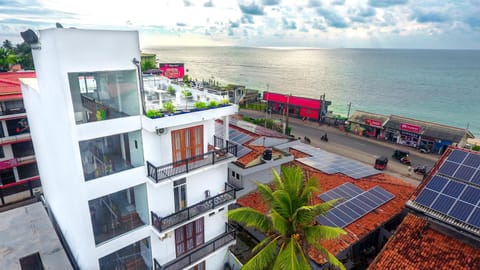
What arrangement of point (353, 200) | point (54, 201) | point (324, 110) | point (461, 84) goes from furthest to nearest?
1. point (461, 84)
2. point (324, 110)
3. point (353, 200)
4. point (54, 201)

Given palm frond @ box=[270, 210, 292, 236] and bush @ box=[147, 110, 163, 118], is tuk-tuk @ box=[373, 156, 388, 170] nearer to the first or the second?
palm frond @ box=[270, 210, 292, 236]

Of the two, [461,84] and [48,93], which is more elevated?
[48,93]

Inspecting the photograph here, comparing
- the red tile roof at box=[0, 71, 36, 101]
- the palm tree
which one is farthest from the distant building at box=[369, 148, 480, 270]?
the red tile roof at box=[0, 71, 36, 101]

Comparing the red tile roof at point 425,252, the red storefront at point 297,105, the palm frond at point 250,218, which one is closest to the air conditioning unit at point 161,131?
the palm frond at point 250,218

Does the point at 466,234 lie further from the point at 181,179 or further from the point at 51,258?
the point at 51,258

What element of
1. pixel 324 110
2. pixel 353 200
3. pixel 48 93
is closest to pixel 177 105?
pixel 48 93

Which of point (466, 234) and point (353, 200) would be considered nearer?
point (466, 234)
